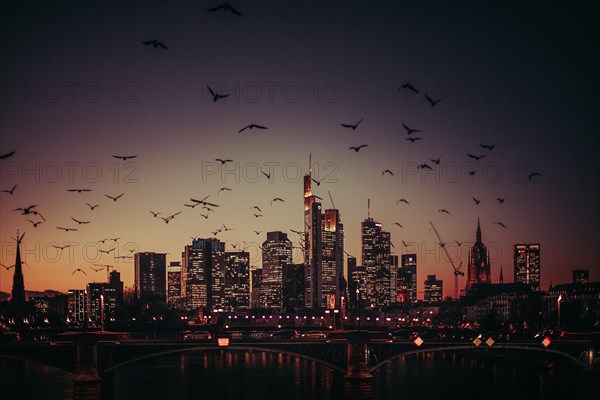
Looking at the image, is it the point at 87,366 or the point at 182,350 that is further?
the point at 87,366

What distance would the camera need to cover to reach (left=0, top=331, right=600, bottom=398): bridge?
135 m

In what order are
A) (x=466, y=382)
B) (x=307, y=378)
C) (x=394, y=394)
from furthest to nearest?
(x=307, y=378) → (x=466, y=382) → (x=394, y=394)

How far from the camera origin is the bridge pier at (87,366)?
13350 cm

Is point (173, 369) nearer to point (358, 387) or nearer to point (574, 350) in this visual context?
point (358, 387)

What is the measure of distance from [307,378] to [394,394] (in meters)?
31.8

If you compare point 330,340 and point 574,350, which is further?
point 574,350

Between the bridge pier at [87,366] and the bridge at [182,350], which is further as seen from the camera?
the bridge at [182,350]

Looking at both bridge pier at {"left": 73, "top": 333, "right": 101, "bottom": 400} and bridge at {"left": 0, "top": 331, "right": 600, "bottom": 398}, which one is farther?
bridge at {"left": 0, "top": 331, "right": 600, "bottom": 398}

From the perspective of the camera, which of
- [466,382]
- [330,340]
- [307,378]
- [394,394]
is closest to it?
[394,394]

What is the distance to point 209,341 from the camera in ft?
481

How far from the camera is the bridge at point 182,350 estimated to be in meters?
135

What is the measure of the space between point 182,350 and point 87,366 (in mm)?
15151

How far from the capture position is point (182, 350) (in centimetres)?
13212

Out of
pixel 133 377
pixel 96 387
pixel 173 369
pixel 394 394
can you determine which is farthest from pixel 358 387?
pixel 173 369
